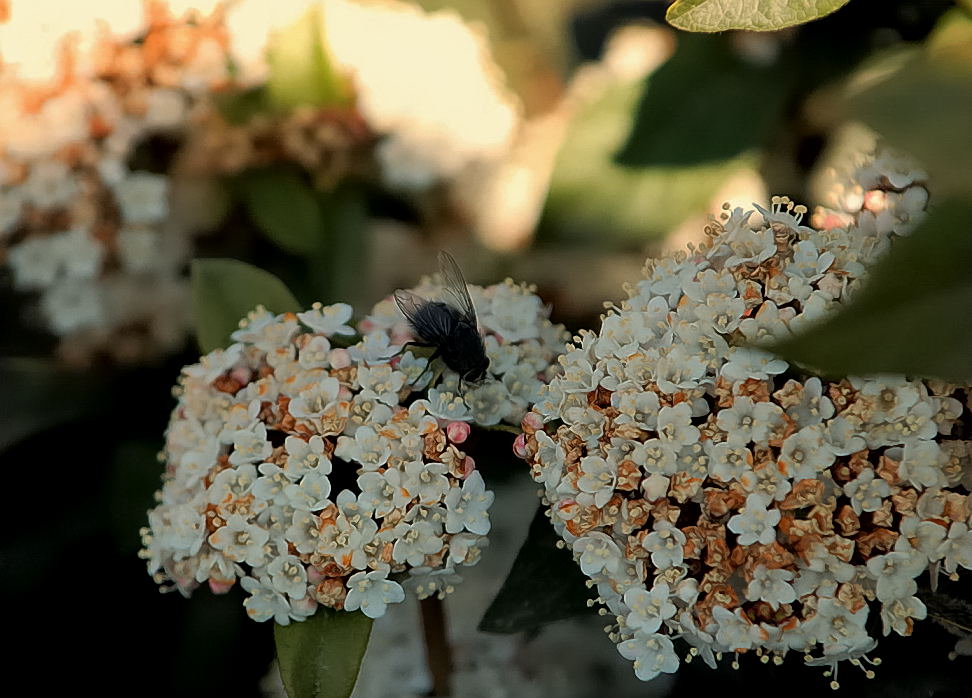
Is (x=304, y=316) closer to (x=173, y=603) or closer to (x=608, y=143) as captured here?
(x=173, y=603)

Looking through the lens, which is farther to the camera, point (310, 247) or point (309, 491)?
point (310, 247)

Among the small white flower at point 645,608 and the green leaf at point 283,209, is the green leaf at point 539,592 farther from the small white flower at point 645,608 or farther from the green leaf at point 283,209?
the green leaf at point 283,209

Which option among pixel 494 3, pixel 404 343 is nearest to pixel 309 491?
pixel 404 343

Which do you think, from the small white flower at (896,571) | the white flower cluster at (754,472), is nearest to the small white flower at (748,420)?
the white flower cluster at (754,472)

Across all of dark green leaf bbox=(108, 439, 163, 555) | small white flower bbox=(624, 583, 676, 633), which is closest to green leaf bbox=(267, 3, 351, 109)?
dark green leaf bbox=(108, 439, 163, 555)

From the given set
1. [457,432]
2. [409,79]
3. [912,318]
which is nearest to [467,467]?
[457,432]

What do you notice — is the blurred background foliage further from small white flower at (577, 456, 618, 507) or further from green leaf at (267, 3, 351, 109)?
small white flower at (577, 456, 618, 507)

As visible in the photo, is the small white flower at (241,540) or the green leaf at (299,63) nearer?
the small white flower at (241,540)

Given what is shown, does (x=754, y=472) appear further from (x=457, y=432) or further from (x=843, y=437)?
(x=457, y=432)
